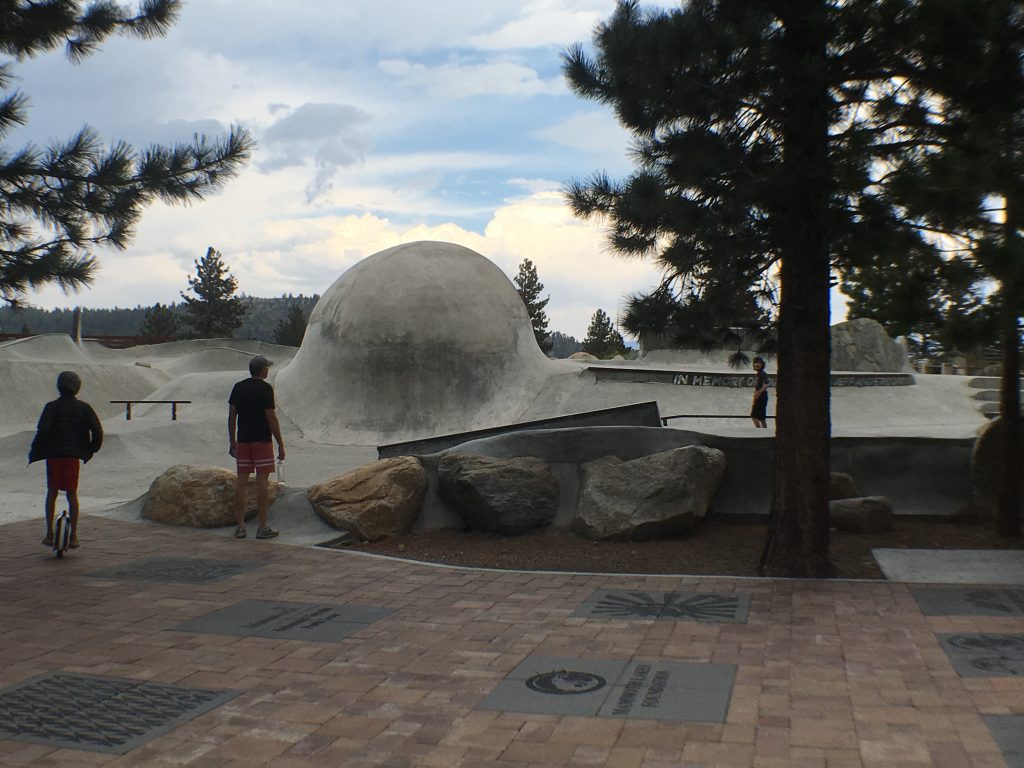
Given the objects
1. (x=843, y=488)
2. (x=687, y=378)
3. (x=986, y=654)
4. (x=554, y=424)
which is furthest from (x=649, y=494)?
(x=687, y=378)

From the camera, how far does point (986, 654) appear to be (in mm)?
4945

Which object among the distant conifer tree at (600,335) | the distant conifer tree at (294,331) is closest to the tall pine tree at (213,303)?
the distant conifer tree at (294,331)

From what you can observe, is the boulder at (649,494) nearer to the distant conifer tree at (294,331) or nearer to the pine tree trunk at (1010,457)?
the pine tree trunk at (1010,457)

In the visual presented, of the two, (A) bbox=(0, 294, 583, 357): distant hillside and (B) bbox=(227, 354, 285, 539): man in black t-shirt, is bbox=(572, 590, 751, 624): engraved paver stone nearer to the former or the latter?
(B) bbox=(227, 354, 285, 539): man in black t-shirt

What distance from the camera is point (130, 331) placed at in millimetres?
152375

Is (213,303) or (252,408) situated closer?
(252,408)

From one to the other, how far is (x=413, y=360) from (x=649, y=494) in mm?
14835

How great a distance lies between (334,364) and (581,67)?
679 inches

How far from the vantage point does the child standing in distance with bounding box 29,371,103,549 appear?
26.5 feet

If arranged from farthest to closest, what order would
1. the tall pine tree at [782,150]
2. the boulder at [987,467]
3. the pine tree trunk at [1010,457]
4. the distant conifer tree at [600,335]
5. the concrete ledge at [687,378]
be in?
the distant conifer tree at [600,335] → the concrete ledge at [687,378] → the boulder at [987,467] → the pine tree trunk at [1010,457] → the tall pine tree at [782,150]

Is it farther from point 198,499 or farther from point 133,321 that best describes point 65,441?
point 133,321

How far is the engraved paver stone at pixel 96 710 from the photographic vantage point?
405 cm

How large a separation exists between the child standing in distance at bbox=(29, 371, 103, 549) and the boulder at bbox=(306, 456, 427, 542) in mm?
2332

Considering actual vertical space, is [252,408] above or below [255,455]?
above
